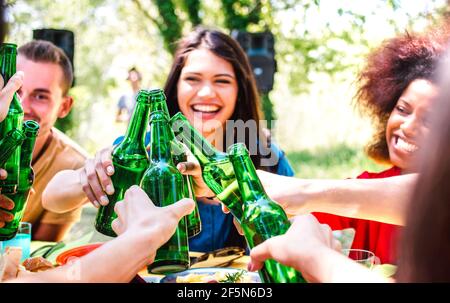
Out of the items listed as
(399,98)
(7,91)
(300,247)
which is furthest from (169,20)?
(300,247)

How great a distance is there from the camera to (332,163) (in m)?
6.59

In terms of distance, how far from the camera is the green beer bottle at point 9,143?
0.75m

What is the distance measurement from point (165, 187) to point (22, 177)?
0.26 m

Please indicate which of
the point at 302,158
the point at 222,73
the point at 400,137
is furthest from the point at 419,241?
the point at 302,158

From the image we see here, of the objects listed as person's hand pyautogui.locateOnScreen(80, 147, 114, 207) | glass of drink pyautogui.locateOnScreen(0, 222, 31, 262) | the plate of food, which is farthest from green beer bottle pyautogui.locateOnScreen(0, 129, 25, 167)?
glass of drink pyautogui.locateOnScreen(0, 222, 31, 262)

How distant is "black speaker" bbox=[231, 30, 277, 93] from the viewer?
3.76m

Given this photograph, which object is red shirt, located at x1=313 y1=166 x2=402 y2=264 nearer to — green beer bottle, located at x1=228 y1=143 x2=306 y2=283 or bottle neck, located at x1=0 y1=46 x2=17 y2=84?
green beer bottle, located at x1=228 y1=143 x2=306 y2=283

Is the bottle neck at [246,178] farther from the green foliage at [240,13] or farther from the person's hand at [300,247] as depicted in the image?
the green foliage at [240,13]

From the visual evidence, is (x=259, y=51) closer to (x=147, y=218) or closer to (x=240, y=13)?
(x=240, y=13)

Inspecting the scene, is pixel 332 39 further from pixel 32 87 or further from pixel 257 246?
pixel 257 246

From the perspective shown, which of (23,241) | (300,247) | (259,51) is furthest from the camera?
(259,51)

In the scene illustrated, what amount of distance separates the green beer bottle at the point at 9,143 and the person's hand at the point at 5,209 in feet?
0.23

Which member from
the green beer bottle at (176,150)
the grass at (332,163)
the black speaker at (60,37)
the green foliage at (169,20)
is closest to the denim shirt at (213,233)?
the green beer bottle at (176,150)

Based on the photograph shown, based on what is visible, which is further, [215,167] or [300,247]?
[215,167]
